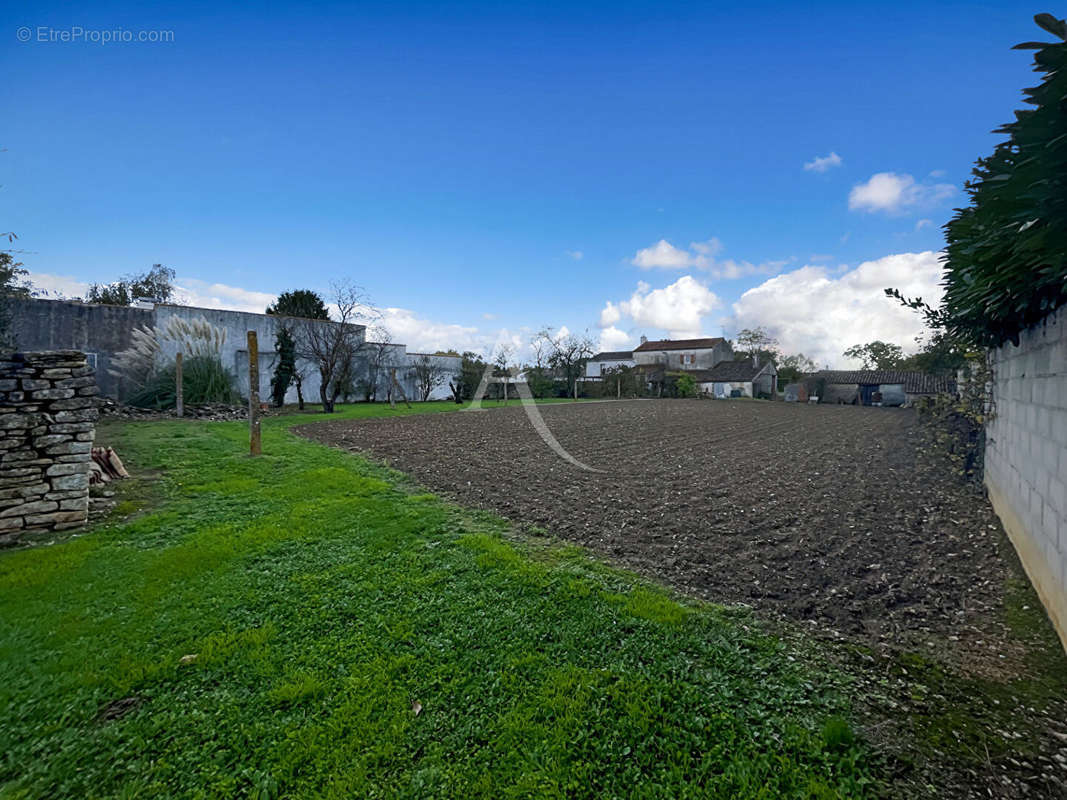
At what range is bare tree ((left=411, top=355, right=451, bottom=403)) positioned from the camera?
26.4 m

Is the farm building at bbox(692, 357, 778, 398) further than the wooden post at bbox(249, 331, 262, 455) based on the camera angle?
Yes

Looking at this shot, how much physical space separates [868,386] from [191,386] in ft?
160

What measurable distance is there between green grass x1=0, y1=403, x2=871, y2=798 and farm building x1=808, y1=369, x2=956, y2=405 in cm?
4168

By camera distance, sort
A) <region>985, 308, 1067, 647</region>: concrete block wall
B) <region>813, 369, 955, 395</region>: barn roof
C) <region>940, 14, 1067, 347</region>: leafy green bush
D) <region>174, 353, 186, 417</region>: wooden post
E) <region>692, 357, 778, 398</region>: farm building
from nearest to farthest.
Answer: <region>940, 14, 1067, 347</region>: leafy green bush
<region>985, 308, 1067, 647</region>: concrete block wall
<region>174, 353, 186, 417</region>: wooden post
<region>813, 369, 955, 395</region>: barn roof
<region>692, 357, 778, 398</region>: farm building

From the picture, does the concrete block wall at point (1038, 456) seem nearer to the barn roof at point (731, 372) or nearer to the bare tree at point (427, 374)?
the bare tree at point (427, 374)

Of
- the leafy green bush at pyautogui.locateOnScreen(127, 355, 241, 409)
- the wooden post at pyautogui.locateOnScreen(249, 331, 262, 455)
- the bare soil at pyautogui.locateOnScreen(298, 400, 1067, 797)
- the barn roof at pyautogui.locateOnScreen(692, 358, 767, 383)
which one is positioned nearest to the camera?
the bare soil at pyautogui.locateOnScreen(298, 400, 1067, 797)

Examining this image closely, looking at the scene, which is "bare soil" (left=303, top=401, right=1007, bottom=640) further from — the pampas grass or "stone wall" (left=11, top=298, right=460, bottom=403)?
"stone wall" (left=11, top=298, right=460, bottom=403)

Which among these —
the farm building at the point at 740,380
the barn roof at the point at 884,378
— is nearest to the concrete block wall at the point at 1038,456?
the barn roof at the point at 884,378

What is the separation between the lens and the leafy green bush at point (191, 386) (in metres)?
14.2

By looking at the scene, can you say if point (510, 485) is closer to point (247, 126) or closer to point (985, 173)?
point (985, 173)

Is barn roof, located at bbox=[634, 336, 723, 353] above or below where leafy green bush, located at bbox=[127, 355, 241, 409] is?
above

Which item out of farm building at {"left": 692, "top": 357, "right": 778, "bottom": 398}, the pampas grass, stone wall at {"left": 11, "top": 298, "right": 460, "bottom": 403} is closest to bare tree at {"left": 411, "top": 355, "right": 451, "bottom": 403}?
stone wall at {"left": 11, "top": 298, "right": 460, "bottom": 403}

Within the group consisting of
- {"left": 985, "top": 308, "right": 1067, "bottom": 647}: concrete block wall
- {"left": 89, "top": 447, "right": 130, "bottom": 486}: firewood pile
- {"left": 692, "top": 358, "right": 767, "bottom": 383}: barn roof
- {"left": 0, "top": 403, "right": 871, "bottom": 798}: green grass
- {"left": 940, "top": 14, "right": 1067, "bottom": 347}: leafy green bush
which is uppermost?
{"left": 692, "top": 358, "right": 767, "bottom": 383}: barn roof

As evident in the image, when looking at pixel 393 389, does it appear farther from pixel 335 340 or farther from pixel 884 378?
pixel 884 378
